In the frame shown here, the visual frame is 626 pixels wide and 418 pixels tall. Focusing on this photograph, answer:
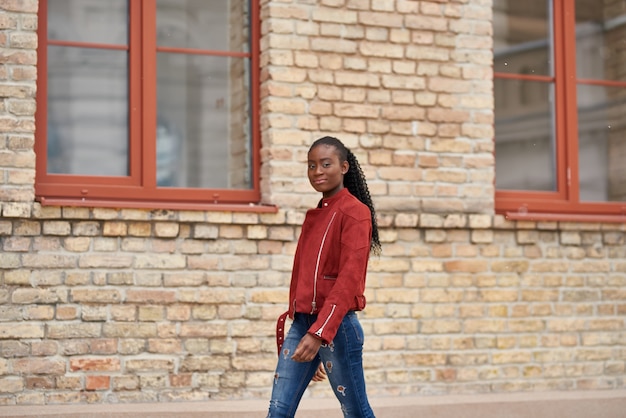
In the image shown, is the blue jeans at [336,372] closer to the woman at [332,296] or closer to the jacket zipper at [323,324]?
the woman at [332,296]

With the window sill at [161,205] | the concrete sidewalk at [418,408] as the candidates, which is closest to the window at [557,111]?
the concrete sidewalk at [418,408]

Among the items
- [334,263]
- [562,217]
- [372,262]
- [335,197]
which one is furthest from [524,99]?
[334,263]

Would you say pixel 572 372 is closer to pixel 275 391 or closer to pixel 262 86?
pixel 262 86

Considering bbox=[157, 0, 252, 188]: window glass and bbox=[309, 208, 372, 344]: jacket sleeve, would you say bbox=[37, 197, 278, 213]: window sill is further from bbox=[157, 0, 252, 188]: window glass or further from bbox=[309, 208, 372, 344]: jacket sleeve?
bbox=[309, 208, 372, 344]: jacket sleeve

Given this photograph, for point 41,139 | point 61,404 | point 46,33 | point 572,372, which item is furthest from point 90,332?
point 572,372

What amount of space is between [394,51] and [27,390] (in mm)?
3019

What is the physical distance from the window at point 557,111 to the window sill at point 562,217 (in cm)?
1

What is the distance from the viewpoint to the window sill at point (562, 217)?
6938 millimetres

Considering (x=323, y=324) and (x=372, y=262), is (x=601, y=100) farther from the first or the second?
(x=323, y=324)

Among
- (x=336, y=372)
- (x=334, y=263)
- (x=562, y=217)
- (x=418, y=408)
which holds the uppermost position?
(x=562, y=217)

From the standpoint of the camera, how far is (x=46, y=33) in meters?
6.26

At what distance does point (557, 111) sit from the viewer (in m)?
7.33

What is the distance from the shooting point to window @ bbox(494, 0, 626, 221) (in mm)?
7230

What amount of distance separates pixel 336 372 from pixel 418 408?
7.59ft
